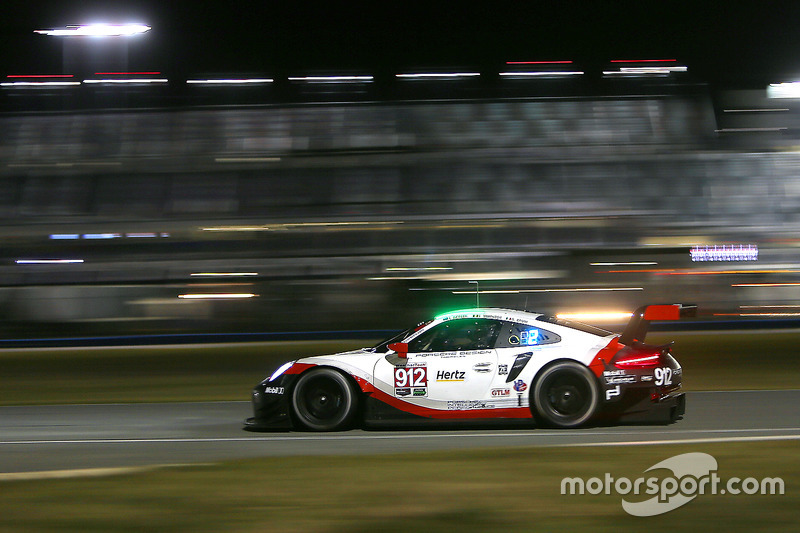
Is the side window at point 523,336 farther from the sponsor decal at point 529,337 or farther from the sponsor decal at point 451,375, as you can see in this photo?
the sponsor decal at point 451,375

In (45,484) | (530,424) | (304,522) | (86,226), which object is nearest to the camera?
(304,522)

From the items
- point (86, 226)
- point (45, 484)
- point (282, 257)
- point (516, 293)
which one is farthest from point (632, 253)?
point (45, 484)

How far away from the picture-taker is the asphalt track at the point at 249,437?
7027 millimetres

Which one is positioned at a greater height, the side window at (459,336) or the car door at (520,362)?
the side window at (459,336)

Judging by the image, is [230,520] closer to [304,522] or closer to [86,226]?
[304,522]

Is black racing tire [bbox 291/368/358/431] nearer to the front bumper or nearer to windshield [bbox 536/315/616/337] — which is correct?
the front bumper

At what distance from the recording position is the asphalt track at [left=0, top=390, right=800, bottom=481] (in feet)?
23.1

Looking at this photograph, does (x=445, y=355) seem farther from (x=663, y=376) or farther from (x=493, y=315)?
(x=663, y=376)

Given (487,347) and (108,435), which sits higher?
(487,347)

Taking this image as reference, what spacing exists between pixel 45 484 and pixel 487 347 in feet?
12.6

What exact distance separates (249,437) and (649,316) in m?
3.64

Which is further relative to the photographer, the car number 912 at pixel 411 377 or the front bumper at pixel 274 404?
the front bumper at pixel 274 404

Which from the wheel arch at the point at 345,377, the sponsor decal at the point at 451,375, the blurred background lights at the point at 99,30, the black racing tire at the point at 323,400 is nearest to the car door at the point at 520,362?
the sponsor decal at the point at 451,375

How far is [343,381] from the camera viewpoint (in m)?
8.06
